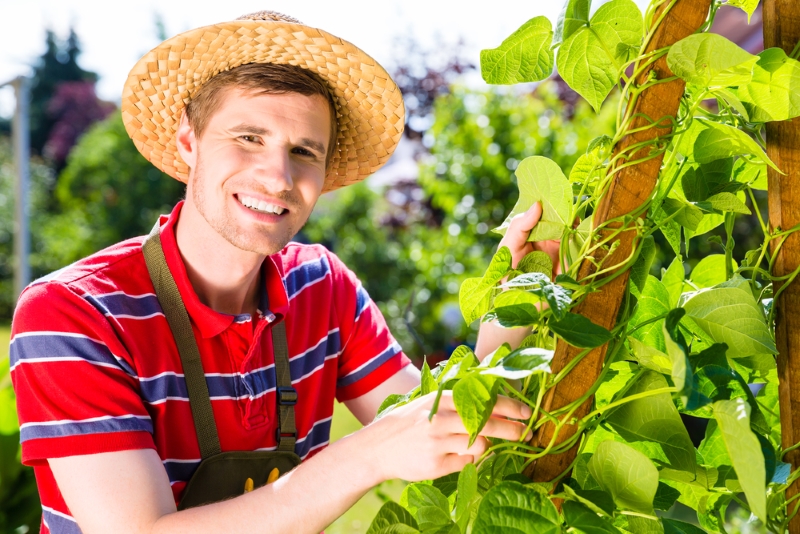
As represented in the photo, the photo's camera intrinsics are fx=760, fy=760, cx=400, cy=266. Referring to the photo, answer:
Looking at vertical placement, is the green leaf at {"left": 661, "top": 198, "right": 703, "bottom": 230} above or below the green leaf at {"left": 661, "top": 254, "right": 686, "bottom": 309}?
above

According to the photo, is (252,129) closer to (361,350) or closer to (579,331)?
(361,350)

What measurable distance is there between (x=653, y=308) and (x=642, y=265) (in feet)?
0.52

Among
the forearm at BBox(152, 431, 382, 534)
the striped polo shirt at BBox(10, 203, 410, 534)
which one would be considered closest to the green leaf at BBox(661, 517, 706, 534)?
the forearm at BBox(152, 431, 382, 534)

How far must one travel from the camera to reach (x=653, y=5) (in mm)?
732

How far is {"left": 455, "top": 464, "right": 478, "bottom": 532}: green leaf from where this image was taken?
29.2 inches

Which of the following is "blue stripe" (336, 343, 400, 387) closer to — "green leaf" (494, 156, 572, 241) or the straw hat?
the straw hat

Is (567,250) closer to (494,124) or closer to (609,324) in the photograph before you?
(609,324)

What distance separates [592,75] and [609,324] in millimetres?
275

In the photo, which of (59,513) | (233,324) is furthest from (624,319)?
(59,513)

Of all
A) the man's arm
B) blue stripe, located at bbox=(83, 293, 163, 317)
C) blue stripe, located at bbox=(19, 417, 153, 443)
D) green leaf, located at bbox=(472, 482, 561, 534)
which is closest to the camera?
green leaf, located at bbox=(472, 482, 561, 534)

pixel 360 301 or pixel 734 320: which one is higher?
pixel 734 320

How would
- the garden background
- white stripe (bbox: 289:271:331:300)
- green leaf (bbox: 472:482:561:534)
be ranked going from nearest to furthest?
green leaf (bbox: 472:482:561:534) → white stripe (bbox: 289:271:331:300) → the garden background

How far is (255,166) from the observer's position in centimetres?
148

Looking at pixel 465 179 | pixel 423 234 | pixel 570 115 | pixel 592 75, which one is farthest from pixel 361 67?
pixel 570 115
